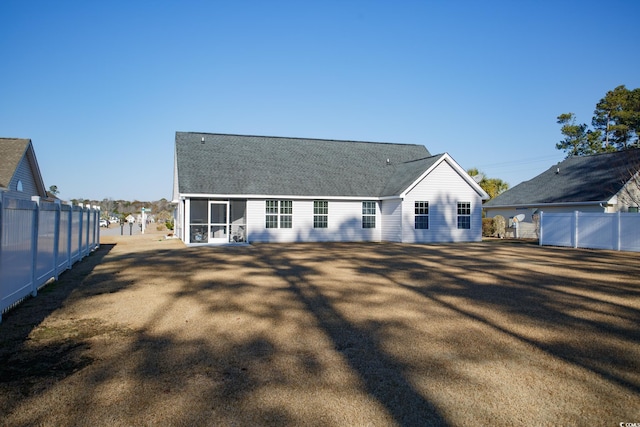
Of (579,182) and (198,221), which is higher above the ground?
(579,182)

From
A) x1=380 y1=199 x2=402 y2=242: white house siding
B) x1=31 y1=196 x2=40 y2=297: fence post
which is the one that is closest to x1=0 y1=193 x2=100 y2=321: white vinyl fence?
x1=31 y1=196 x2=40 y2=297: fence post

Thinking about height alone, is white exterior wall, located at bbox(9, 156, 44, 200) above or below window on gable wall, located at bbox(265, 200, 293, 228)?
above

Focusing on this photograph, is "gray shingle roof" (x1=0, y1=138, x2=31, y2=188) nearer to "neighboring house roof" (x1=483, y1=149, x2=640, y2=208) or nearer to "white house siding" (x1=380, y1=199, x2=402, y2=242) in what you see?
"white house siding" (x1=380, y1=199, x2=402, y2=242)

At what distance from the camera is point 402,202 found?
85.1 feet

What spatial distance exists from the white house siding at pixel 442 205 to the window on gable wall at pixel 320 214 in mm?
4472

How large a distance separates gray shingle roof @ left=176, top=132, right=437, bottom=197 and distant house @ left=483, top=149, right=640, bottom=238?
923 centimetres

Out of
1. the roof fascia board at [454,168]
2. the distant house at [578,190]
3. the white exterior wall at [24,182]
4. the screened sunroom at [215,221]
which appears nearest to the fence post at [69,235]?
the screened sunroom at [215,221]

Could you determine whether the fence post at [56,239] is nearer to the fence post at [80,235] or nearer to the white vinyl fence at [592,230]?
the fence post at [80,235]

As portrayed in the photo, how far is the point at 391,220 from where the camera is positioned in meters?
27.1

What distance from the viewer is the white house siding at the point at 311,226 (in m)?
25.8

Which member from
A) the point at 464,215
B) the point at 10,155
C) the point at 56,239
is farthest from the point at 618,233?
the point at 10,155

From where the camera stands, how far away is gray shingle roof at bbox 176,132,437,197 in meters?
25.7

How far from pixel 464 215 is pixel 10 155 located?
24757mm

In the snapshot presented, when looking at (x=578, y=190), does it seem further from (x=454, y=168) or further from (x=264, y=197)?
(x=264, y=197)
